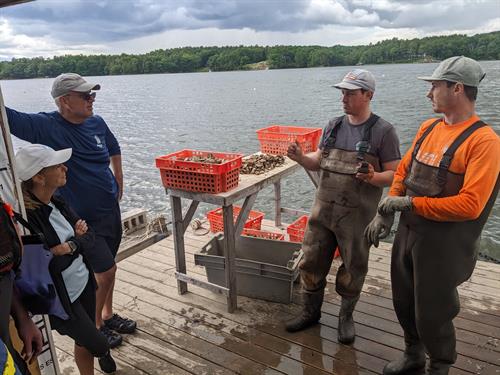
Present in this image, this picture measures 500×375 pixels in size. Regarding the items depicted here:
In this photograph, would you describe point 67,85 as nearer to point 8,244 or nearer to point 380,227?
point 8,244

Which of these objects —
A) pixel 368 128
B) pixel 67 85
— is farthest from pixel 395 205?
pixel 67 85

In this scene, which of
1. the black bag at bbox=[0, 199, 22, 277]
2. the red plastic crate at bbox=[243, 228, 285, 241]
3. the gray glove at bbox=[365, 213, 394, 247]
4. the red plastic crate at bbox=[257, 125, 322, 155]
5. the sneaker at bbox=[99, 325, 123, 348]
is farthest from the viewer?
the red plastic crate at bbox=[243, 228, 285, 241]

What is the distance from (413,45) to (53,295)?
205 feet

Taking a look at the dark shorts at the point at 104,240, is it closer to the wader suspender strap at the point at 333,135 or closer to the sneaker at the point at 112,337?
the sneaker at the point at 112,337

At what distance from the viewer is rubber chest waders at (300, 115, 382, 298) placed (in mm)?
2828

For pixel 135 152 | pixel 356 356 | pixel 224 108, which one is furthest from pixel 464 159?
pixel 224 108

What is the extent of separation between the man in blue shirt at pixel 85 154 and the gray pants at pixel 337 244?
1.49 m

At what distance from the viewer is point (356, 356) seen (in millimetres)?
2980

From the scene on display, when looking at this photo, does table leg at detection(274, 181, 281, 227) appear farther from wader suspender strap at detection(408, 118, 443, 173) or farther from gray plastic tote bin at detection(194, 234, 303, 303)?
wader suspender strap at detection(408, 118, 443, 173)

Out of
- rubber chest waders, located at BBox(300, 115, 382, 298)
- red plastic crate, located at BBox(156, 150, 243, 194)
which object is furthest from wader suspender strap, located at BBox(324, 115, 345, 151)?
red plastic crate, located at BBox(156, 150, 243, 194)

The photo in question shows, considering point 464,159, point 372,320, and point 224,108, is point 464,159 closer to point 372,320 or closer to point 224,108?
point 372,320

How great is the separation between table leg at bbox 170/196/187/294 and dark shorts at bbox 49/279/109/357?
4.52 ft

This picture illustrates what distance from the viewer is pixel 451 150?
2076 millimetres

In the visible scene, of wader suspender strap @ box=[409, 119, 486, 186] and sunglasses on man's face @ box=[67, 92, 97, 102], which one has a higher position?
sunglasses on man's face @ box=[67, 92, 97, 102]
